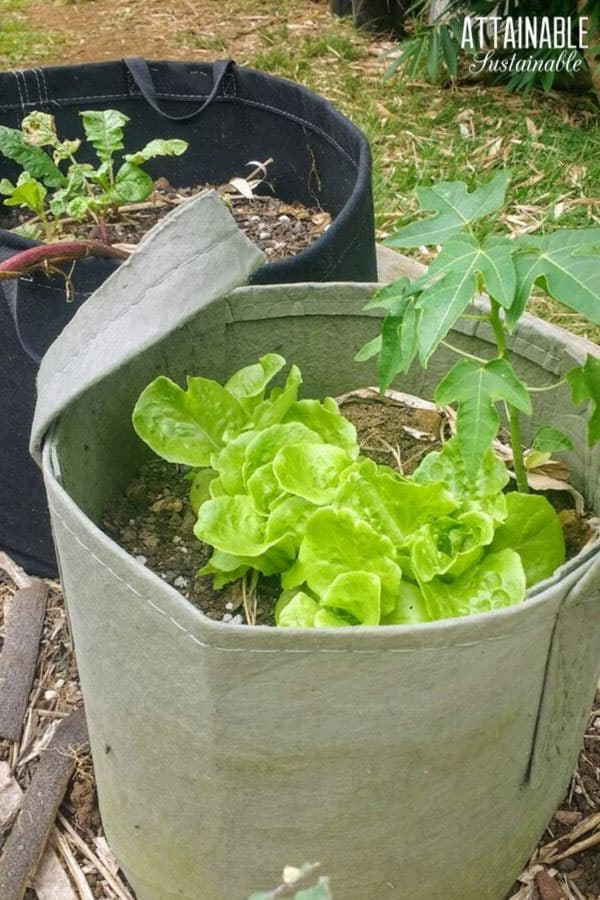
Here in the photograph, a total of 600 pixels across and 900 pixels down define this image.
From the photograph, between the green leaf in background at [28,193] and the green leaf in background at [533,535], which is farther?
the green leaf in background at [28,193]

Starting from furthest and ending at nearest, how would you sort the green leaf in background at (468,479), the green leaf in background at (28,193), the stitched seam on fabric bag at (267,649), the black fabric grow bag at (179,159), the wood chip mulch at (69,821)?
1. the green leaf in background at (28,193)
2. the black fabric grow bag at (179,159)
3. the wood chip mulch at (69,821)
4. the green leaf in background at (468,479)
5. the stitched seam on fabric bag at (267,649)

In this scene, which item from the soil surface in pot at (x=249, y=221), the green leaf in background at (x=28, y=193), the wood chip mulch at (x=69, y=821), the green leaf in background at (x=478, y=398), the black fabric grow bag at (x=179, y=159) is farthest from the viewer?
the soil surface in pot at (x=249, y=221)

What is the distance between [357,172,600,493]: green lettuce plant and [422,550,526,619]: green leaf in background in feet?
0.38

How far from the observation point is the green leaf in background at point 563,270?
3.07ft

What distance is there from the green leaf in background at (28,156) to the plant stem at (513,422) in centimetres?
85

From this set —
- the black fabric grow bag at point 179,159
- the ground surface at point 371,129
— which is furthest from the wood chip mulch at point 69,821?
the black fabric grow bag at point 179,159

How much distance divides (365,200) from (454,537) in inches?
25.1

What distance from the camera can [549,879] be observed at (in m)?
1.31

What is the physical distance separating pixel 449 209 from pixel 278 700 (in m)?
0.55

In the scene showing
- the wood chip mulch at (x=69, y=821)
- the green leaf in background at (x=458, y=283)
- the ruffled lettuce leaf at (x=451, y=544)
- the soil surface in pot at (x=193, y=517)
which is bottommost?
the wood chip mulch at (x=69, y=821)

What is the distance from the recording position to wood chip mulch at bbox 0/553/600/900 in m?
1.32

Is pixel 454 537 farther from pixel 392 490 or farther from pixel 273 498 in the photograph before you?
pixel 273 498

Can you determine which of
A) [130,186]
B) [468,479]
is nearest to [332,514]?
[468,479]

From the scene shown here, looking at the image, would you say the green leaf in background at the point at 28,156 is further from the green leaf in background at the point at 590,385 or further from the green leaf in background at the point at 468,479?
the green leaf in background at the point at 590,385
